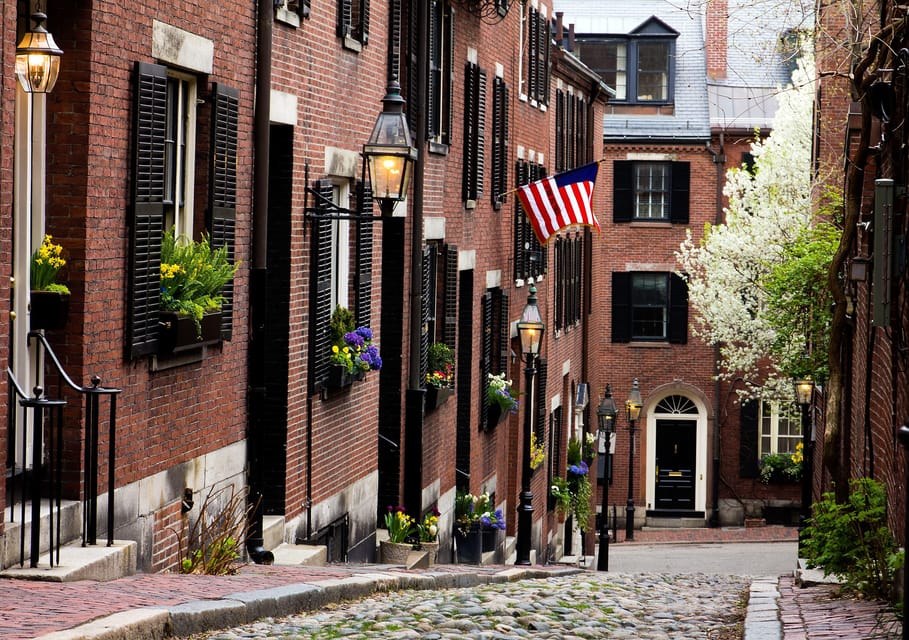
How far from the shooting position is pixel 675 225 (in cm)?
4053

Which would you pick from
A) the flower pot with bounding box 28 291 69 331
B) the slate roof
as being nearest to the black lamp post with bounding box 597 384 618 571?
the slate roof

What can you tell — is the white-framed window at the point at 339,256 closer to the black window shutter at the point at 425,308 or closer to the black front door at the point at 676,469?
the black window shutter at the point at 425,308

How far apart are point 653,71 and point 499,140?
1885cm

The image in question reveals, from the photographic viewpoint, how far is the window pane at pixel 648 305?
4056 centimetres

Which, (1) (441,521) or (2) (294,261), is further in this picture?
(1) (441,521)

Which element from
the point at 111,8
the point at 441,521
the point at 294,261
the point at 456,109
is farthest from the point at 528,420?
the point at 111,8

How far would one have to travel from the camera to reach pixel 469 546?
67.9 ft

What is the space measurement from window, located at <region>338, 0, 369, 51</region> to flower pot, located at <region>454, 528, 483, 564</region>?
8.59 meters

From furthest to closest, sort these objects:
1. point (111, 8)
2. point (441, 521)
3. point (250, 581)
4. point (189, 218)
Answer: point (441, 521), point (189, 218), point (250, 581), point (111, 8)

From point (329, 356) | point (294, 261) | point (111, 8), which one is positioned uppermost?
A: point (111, 8)

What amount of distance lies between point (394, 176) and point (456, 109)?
8300 millimetres

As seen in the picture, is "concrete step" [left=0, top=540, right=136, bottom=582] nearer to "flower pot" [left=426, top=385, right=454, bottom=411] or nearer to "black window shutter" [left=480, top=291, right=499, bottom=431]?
"flower pot" [left=426, top=385, right=454, bottom=411]

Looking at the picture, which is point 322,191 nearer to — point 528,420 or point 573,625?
point 573,625

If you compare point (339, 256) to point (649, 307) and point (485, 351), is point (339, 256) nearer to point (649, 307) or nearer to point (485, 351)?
point (485, 351)
